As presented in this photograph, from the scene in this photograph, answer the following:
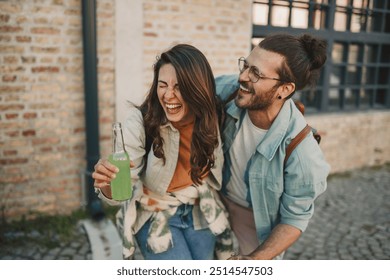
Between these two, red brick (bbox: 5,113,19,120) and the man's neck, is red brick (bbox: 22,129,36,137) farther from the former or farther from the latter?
the man's neck

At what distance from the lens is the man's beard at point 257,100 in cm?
222

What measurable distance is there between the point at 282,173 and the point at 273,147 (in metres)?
0.16

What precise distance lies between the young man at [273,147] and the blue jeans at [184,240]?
324mm

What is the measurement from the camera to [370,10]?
605 centimetres

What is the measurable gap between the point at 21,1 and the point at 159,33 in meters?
1.38

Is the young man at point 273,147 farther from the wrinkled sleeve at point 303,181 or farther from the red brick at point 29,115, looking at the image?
the red brick at point 29,115

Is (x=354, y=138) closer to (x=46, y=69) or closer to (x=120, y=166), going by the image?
(x=46, y=69)

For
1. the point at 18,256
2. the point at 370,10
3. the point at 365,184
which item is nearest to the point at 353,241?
the point at 365,184

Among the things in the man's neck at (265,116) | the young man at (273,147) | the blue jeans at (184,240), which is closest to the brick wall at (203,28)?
the young man at (273,147)

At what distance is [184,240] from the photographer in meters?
2.26

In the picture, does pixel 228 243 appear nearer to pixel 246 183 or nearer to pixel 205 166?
pixel 246 183

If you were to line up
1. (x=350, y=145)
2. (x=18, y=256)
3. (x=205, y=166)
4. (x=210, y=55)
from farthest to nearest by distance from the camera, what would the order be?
(x=350, y=145), (x=210, y=55), (x=18, y=256), (x=205, y=166)

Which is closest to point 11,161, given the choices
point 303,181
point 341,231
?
point 303,181

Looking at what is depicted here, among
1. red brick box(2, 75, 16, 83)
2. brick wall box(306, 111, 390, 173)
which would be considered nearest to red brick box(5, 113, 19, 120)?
red brick box(2, 75, 16, 83)
